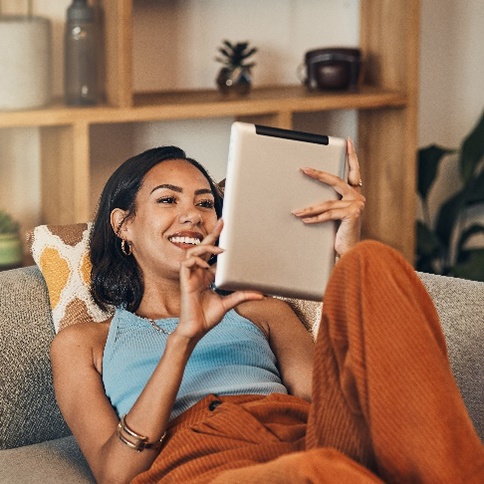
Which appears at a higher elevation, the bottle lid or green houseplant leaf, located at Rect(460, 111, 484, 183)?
the bottle lid

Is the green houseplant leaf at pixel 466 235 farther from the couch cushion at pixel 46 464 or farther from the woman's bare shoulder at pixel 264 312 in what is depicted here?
the couch cushion at pixel 46 464

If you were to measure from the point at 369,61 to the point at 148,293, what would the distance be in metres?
1.62

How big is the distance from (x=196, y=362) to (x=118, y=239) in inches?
13.0

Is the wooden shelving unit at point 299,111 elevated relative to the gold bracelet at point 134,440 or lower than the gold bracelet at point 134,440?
elevated

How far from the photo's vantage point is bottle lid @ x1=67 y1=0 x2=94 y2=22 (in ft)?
8.59

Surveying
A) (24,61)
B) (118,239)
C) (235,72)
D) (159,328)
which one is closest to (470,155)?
(235,72)

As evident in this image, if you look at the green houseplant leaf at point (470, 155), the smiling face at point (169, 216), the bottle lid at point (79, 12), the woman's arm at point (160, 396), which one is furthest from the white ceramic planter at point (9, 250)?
the green houseplant leaf at point (470, 155)

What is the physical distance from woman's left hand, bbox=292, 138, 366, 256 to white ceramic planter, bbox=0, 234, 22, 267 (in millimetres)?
1268

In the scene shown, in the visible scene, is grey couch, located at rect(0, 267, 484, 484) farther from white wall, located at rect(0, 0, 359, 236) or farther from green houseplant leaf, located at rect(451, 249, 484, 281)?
green houseplant leaf, located at rect(451, 249, 484, 281)

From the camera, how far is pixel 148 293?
1.84 metres

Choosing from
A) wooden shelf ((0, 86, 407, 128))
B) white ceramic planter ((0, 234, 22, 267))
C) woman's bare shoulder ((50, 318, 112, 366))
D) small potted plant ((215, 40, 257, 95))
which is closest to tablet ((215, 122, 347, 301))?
woman's bare shoulder ((50, 318, 112, 366))

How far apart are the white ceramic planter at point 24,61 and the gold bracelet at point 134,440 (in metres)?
1.26

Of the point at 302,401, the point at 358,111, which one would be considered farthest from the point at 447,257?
the point at 302,401

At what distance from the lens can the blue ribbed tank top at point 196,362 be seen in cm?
163
